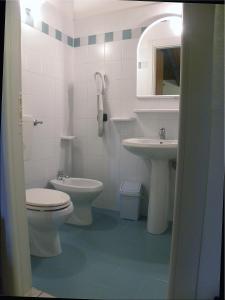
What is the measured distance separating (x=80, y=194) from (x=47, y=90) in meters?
1.07

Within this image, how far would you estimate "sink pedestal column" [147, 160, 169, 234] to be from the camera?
2098 mm

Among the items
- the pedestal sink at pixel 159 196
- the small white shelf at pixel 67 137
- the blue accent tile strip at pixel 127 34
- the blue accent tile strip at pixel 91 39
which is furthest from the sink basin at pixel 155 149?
the blue accent tile strip at pixel 91 39

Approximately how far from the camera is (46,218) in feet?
5.33

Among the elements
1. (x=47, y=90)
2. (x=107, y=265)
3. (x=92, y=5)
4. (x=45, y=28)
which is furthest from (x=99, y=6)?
(x=107, y=265)

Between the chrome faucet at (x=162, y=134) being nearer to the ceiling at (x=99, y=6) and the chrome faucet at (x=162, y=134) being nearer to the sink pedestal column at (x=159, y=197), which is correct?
the sink pedestal column at (x=159, y=197)

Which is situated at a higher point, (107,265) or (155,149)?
(155,149)

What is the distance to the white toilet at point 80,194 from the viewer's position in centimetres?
212

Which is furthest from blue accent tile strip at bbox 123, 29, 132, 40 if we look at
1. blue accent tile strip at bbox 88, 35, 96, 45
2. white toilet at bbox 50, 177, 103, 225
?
white toilet at bbox 50, 177, 103, 225

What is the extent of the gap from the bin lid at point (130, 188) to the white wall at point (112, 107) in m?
0.07

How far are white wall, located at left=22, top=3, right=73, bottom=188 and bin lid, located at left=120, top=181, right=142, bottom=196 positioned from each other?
74cm

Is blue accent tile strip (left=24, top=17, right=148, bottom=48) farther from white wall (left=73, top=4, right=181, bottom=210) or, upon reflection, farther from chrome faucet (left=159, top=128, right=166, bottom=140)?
chrome faucet (left=159, top=128, right=166, bottom=140)

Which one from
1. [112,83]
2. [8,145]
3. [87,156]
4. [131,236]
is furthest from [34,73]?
[131,236]

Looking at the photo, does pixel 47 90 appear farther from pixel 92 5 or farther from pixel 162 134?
pixel 162 134

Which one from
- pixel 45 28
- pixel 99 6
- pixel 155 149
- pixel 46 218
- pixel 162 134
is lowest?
pixel 46 218
